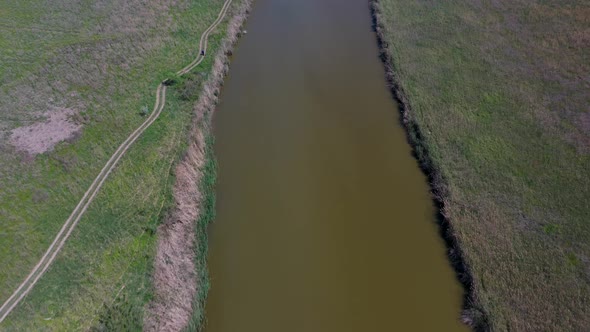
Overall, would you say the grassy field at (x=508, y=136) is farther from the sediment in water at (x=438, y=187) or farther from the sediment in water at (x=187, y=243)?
the sediment in water at (x=187, y=243)

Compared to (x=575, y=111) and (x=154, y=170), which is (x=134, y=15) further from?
(x=575, y=111)

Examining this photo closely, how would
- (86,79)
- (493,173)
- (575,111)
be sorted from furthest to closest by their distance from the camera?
1. (86,79)
2. (575,111)
3. (493,173)

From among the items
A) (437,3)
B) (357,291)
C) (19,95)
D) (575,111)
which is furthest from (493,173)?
(19,95)

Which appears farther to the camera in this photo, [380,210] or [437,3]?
[437,3]

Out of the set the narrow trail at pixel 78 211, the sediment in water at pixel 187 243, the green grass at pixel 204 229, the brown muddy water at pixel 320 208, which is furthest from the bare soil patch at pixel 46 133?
the brown muddy water at pixel 320 208

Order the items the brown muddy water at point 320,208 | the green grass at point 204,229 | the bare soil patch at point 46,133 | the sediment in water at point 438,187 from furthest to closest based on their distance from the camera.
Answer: the bare soil patch at point 46,133
the brown muddy water at point 320,208
the green grass at point 204,229
the sediment in water at point 438,187

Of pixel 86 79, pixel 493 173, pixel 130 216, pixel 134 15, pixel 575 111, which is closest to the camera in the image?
pixel 130 216

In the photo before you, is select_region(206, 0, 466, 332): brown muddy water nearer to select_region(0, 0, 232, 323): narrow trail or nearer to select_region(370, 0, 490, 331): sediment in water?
select_region(370, 0, 490, 331): sediment in water

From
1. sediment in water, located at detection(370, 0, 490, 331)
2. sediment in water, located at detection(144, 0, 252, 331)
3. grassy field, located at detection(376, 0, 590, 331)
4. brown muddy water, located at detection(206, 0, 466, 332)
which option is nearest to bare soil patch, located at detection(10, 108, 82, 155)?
sediment in water, located at detection(144, 0, 252, 331)
